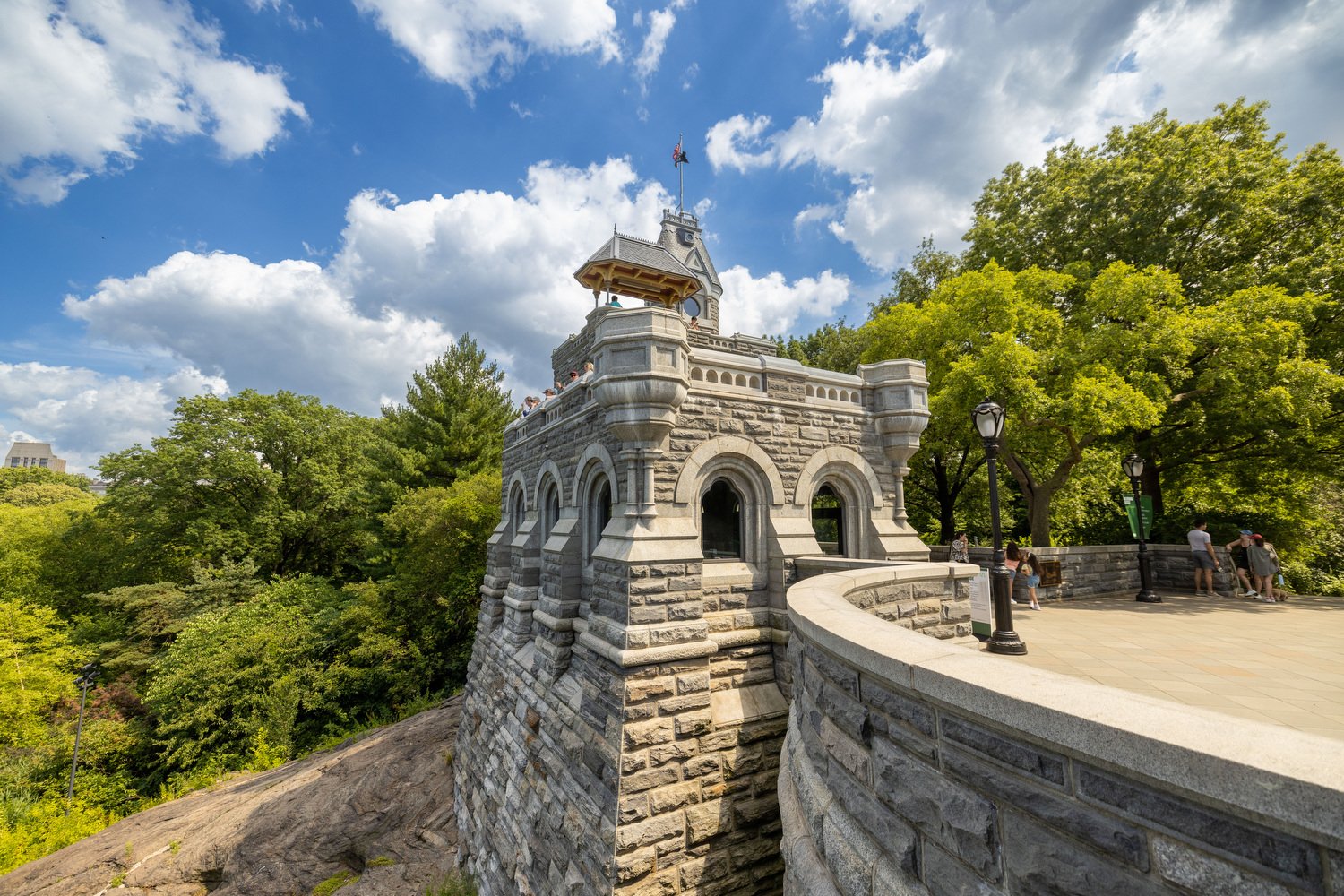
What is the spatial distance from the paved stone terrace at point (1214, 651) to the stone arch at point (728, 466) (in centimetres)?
332

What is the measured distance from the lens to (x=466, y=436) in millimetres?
22453

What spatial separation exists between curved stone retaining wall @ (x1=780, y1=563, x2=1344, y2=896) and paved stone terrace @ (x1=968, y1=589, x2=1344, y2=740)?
3.01m

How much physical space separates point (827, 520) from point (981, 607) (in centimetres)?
372

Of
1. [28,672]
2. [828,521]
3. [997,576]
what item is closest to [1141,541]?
[828,521]

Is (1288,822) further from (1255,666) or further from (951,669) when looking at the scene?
(1255,666)

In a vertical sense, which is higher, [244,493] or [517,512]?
[244,493]

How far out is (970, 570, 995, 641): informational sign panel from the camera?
6.54 meters

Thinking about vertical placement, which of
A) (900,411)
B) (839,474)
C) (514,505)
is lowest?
(514,505)

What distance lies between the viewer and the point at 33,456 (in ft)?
433

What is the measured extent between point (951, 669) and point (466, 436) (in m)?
22.7

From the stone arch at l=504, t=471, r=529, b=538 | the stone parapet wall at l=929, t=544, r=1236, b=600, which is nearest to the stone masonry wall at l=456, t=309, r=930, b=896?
the stone arch at l=504, t=471, r=529, b=538

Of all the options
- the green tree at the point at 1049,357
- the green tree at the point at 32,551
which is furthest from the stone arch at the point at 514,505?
the green tree at the point at 32,551

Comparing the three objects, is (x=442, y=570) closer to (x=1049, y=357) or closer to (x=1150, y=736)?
(x=1049, y=357)

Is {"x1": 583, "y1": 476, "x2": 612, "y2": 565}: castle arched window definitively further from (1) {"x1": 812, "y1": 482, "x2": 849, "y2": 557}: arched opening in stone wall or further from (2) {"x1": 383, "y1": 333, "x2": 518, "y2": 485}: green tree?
(2) {"x1": 383, "y1": 333, "x2": 518, "y2": 485}: green tree
